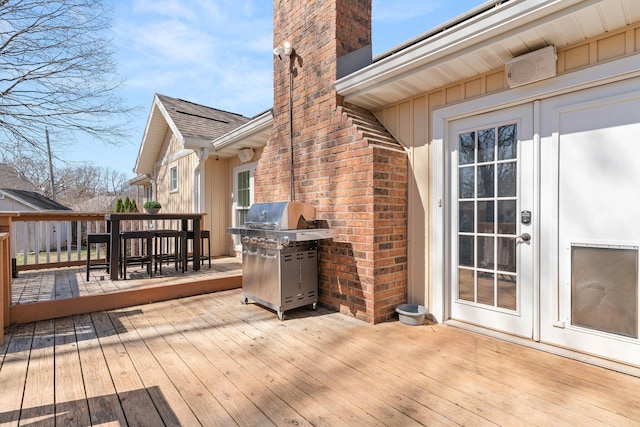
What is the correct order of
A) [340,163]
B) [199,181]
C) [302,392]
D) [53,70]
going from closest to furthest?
[302,392], [340,163], [199,181], [53,70]

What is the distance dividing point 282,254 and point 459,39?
8.36 ft

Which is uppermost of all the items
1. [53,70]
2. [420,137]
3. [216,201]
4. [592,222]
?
[53,70]

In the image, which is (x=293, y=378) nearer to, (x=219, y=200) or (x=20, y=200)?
(x=219, y=200)

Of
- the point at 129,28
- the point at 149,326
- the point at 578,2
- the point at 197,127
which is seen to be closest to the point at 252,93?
the point at 129,28

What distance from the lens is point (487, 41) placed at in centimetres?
253

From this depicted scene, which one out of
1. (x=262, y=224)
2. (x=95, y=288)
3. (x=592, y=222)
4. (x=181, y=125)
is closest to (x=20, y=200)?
(x=181, y=125)

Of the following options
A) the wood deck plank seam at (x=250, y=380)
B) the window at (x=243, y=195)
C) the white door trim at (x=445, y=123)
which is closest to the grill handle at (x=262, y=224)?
the wood deck plank seam at (x=250, y=380)

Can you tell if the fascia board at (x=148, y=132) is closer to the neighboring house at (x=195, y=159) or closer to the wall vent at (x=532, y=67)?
the neighboring house at (x=195, y=159)

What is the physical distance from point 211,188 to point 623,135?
6730 mm

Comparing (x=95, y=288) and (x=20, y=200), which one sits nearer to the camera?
(x=95, y=288)

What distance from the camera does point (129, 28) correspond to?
7777 millimetres

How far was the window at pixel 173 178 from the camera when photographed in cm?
852

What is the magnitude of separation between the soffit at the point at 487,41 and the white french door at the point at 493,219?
506mm

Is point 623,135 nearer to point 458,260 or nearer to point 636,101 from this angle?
point 636,101
